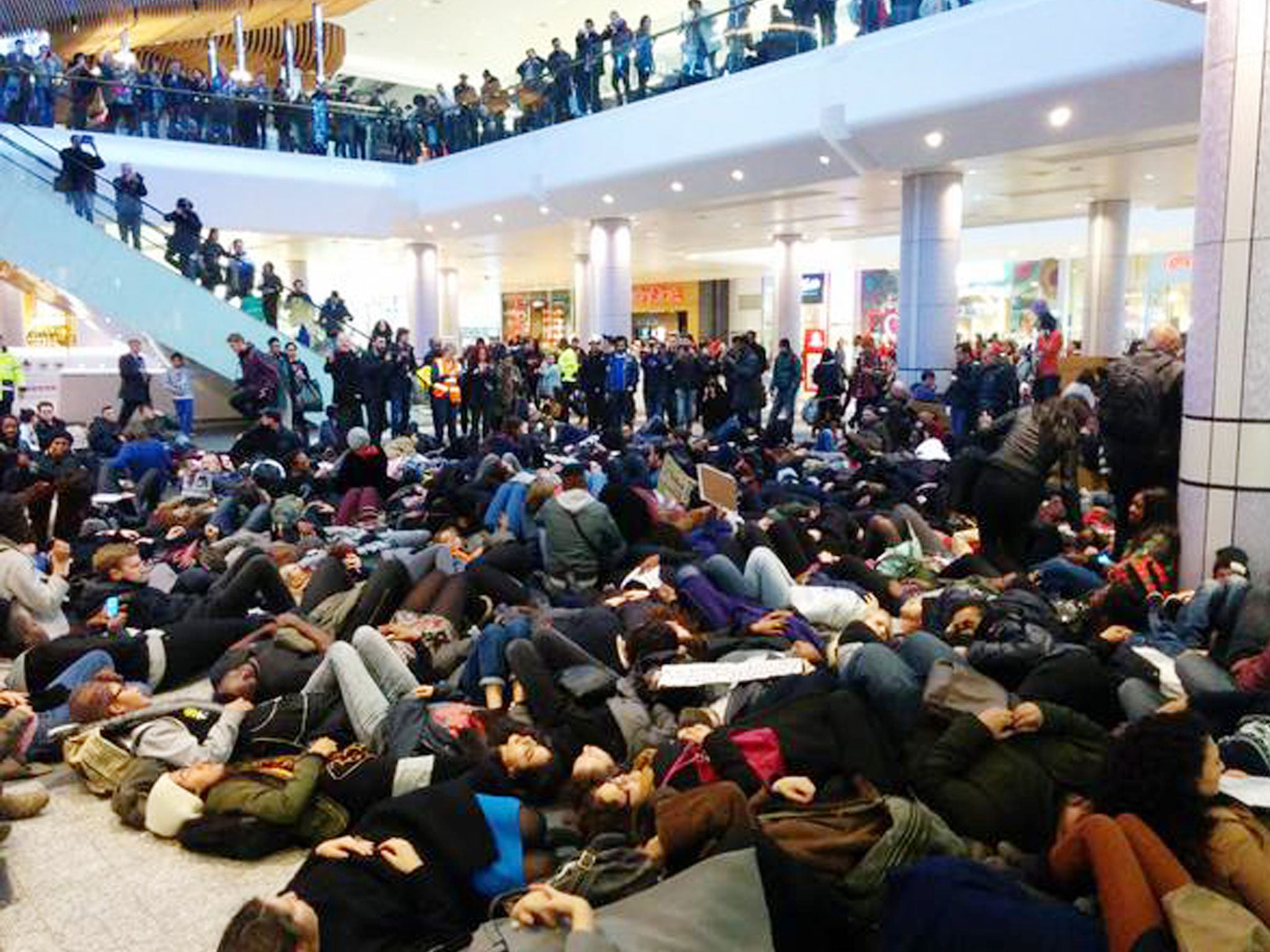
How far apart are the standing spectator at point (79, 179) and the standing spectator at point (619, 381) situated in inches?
329

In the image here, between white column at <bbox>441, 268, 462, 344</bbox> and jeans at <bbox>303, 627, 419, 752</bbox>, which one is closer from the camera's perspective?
jeans at <bbox>303, 627, 419, 752</bbox>

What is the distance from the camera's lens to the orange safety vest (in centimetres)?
1562

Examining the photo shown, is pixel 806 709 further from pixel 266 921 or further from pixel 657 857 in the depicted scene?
pixel 266 921

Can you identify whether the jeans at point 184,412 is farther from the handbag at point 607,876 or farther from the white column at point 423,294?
the handbag at point 607,876

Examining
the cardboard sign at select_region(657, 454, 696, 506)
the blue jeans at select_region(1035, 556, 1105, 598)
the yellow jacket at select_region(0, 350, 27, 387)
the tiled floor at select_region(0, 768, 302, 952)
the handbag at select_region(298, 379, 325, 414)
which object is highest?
the yellow jacket at select_region(0, 350, 27, 387)

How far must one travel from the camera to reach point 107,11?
23.5 metres

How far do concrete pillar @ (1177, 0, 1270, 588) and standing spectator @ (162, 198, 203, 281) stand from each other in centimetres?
1533

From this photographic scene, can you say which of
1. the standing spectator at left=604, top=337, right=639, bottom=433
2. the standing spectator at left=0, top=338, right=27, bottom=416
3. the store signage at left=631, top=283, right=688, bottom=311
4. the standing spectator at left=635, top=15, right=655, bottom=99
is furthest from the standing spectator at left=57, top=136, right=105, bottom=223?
the store signage at left=631, top=283, right=688, bottom=311

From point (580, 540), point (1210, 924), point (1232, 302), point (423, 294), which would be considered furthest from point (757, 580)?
point (423, 294)

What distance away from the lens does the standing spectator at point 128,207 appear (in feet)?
54.4

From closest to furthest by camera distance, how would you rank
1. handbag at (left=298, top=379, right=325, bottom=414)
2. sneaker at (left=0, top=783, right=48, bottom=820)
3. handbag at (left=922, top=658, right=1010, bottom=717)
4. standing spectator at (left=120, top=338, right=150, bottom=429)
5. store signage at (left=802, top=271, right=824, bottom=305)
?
handbag at (left=922, top=658, right=1010, bottom=717), sneaker at (left=0, top=783, right=48, bottom=820), standing spectator at (left=120, top=338, right=150, bottom=429), handbag at (left=298, top=379, right=325, bottom=414), store signage at (left=802, top=271, right=824, bottom=305)

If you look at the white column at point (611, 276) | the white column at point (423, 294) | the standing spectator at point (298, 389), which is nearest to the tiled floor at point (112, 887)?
the standing spectator at point (298, 389)

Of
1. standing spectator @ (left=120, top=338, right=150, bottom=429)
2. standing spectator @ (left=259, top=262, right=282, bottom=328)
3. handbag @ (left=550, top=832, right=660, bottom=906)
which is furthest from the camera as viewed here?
standing spectator @ (left=259, top=262, right=282, bottom=328)

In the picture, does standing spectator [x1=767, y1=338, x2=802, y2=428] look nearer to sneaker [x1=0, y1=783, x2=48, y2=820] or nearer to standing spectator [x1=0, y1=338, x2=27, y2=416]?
standing spectator [x1=0, y1=338, x2=27, y2=416]
